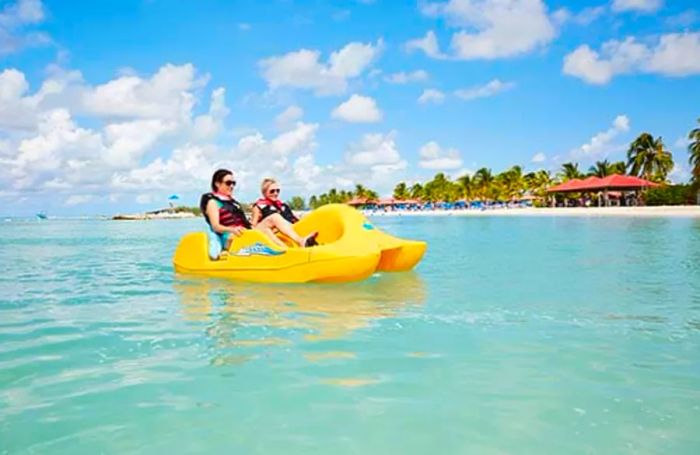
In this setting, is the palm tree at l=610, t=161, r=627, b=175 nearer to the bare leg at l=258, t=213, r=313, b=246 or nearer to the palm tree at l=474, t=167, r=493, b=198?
the palm tree at l=474, t=167, r=493, b=198

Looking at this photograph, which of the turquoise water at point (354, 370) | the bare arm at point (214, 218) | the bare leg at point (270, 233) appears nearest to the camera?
the turquoise water at point (354, 370)

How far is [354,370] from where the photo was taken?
3.26 metres

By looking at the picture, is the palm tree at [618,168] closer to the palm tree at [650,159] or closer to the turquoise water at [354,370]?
the palm tree at [650,159]

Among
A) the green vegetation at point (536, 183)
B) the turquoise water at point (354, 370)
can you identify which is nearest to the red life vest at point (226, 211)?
the turquoise water at point (354, 370)

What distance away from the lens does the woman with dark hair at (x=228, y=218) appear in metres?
7.05

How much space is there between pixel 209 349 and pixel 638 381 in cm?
243

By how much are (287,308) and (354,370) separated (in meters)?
2.05

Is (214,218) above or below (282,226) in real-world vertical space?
above

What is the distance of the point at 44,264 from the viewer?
10805 millimetres

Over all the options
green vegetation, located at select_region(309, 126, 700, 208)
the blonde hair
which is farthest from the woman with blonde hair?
green vegetation, located at select_region(309, 126, 700, 208)

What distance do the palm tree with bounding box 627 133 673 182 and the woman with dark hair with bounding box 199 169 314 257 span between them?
5351cm

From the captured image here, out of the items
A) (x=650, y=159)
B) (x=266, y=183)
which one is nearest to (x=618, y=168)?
(x=650, y=159)

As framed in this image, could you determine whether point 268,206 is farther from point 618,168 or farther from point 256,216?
point 618,168

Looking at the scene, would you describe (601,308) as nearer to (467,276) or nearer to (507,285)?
(507,285)
